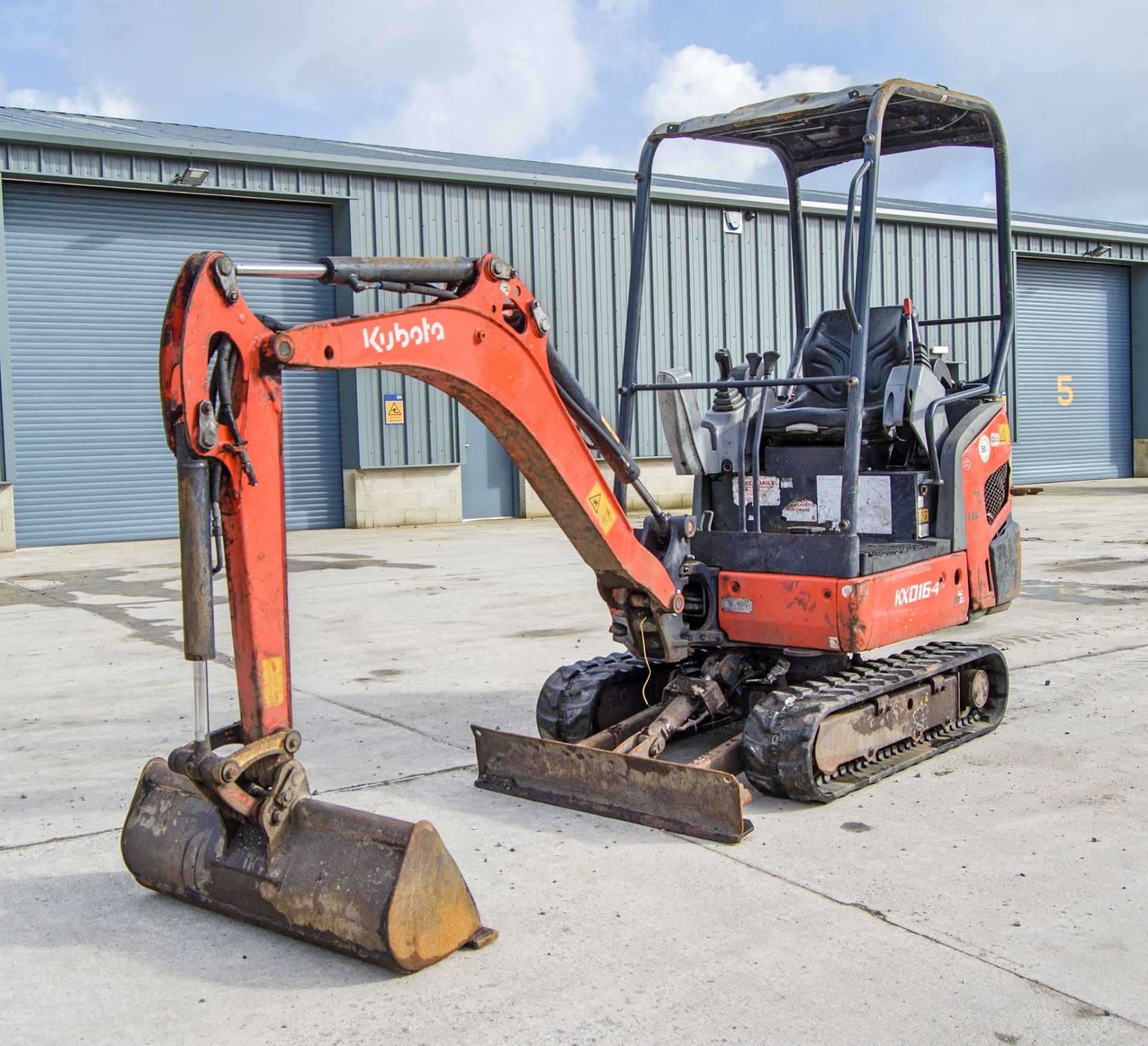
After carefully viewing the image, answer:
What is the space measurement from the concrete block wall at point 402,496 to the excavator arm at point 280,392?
14.7 m

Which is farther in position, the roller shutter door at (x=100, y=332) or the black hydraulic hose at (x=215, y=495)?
the roller shutter door at (x=100, y=332)

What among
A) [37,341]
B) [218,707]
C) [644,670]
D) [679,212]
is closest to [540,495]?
[644,670]

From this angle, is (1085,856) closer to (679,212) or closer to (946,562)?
(946,562)

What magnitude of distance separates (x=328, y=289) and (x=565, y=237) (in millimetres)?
4224

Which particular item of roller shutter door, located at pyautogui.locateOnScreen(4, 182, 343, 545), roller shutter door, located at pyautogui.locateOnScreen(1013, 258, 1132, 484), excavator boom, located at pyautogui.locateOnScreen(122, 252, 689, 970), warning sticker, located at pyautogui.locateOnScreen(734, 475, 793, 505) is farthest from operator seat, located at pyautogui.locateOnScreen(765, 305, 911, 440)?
roller shutter door, located at pyautogui.locateOnScreen(1013, 258, 1132, 484)

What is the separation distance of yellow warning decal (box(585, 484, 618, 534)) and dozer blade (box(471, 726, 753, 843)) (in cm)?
94

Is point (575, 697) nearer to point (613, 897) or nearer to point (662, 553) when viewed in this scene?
point (662, 553)

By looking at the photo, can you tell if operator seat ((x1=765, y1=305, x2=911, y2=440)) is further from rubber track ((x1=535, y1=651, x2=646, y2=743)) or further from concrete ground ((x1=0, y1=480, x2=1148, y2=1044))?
concrete ground ((x1=0, y1=480, x2=1148, y2=1044))

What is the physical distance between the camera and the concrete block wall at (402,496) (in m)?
19.7

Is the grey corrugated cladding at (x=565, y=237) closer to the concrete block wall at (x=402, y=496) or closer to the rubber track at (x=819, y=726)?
the concrete block wall at (x=402, y=496)

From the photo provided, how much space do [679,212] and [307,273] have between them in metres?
19.3

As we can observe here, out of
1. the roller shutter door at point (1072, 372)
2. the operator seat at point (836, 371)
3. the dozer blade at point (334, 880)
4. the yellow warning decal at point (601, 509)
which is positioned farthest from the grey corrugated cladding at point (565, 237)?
the dozer blade at point (334, 880)

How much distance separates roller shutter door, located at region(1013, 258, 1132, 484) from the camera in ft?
93.1

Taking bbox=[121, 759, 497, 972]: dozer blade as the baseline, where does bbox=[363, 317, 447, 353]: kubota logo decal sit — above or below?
above
